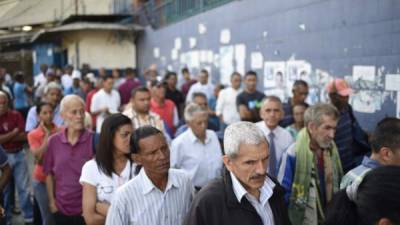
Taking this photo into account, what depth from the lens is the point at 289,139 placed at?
5.27 meters

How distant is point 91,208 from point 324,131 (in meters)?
1.93

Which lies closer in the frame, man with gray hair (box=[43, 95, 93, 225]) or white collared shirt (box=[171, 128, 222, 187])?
man with gray hair (box=[43, 95, 93, 225])

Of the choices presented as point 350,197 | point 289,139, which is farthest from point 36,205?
point 350,197

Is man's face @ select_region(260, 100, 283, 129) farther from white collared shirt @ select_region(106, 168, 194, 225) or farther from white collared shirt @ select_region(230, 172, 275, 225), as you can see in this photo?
white collared shirt @ select_region(230, 172, 275, 225)

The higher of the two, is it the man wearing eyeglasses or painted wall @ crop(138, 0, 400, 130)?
painted wall @ crop(138, 0, 400, 130)

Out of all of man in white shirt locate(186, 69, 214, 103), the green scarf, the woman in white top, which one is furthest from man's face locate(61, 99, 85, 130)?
man in white shirt locate(186, 69, 214, 103)

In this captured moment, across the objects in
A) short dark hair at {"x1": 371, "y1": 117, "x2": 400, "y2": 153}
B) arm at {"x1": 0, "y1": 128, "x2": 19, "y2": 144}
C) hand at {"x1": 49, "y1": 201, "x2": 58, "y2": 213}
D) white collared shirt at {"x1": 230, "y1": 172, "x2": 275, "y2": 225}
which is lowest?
hand at {"x1": 49, "y1": 201, "x2": 58, "y2": 213}

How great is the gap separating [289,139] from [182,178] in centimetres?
228

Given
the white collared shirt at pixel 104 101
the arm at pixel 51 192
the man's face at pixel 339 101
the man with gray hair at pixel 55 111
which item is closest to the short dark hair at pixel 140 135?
the arm at pixel 51 192

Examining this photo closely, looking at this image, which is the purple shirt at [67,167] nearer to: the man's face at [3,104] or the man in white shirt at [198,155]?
the man in white shirt at [198,155]

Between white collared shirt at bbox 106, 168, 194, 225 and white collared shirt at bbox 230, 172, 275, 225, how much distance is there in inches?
25.0

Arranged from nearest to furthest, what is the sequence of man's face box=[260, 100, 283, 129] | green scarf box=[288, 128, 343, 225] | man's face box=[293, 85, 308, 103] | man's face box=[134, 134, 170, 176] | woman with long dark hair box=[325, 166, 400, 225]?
woman with long dark hair box=[325, 166, 400, 225], man's face box=[134, 134, 170, 176], green scarf box=[288, 128, 343, 225], man's face box=[260, 100, 283, 129], man's face box=[293, 85, 308, 103]

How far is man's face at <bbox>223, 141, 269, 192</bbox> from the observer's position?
8.53 feet

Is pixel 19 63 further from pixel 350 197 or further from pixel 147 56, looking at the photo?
pixel 350 197
